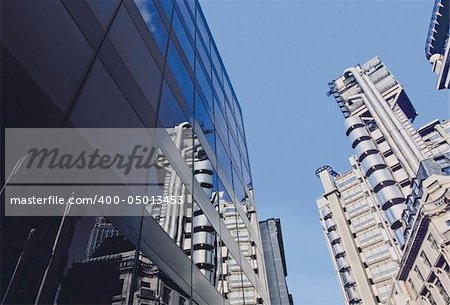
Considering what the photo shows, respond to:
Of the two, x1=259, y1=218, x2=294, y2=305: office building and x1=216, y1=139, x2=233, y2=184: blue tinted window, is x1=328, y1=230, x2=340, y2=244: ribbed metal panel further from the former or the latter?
x1=216, y1=139, x2=233, y2=184: blue tinted window

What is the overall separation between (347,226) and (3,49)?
298 ft

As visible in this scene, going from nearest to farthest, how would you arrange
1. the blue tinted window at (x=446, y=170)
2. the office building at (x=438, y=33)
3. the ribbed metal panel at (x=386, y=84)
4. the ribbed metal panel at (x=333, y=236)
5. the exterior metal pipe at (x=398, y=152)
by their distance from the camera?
the blue tinted window at (x=446, y=170)
the office building at (x=438, y=33)
the exterior metal pipe at (x=398, y=152)
the ribbed metal panel at (x=386, y=84)
the ribbed metal panel at (x=333, y=236)

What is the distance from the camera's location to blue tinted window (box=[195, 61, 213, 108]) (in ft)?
53.5

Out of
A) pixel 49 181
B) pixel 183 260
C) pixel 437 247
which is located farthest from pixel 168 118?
pixel 437 247

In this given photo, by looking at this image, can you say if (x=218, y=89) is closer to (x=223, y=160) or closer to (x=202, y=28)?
(x=202, y=28)

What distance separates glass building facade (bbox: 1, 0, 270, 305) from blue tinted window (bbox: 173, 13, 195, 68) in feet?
0.38

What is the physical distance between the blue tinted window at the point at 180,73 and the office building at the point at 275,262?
3521 centimetres

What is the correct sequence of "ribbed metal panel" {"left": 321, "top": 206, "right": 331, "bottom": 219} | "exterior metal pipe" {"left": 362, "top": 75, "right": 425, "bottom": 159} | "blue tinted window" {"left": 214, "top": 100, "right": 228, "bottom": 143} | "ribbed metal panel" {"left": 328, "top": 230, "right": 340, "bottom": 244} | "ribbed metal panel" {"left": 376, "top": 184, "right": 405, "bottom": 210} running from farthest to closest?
"ribbed metal panel" {"left": 321, "top": 206, "right": 331, "bottom": 219}, "ribbed metal panel" {"left": 328, "top": 230, "right": 340, "bottom": 244}, "ribbed metal panel" {"left": 376, "top": 184, "right": 405, "bottom": 210}, "exterior metal pipe" {"left": 362, "top": 75, "right": 425, "bottom": 159}, "blue tinted window" {"left": 214, "top": 100, "right": 228, "bottom": 143}

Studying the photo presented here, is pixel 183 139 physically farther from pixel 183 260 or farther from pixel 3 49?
pixel 3 49

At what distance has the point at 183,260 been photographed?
9352 millimetres

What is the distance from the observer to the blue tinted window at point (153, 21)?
34.3 feet

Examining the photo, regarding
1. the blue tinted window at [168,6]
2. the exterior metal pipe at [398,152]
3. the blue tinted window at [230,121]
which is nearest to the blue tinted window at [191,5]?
the blue tinted window at [168,6]

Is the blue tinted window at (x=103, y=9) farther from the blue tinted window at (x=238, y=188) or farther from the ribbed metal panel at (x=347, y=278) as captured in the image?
the ribbed metal panel at (x=347, y=278)

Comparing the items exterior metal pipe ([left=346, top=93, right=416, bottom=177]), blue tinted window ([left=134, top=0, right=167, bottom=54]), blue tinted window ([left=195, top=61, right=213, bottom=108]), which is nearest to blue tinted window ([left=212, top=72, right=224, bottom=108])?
blue tinted window ([left=195, top=61, right=213, bottom=108])
